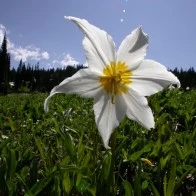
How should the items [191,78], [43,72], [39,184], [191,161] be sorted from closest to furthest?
[39,184] < [191,161] < [191,78] < [43,72]

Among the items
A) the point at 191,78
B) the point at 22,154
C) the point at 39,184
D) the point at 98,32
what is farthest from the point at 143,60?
the point at 191,78

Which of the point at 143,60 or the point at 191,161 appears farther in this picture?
the point at 191,161

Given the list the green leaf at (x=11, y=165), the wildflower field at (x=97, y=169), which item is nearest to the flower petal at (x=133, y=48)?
the wildflower field at (x=97, y=169)

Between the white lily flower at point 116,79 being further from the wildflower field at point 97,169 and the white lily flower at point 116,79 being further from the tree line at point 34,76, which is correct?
the tree line at point 34,76

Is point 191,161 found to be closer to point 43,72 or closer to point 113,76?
point 113,76

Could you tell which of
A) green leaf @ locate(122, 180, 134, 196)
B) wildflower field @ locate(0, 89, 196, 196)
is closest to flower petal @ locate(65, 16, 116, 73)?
wildflower field @ locate(0, 89, 196, 196)

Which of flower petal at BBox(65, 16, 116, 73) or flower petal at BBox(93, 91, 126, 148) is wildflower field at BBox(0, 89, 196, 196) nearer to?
flower petal at BBox(93, 91, 126, 148)

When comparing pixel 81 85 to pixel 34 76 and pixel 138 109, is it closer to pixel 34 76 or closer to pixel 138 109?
pixel 138 109
